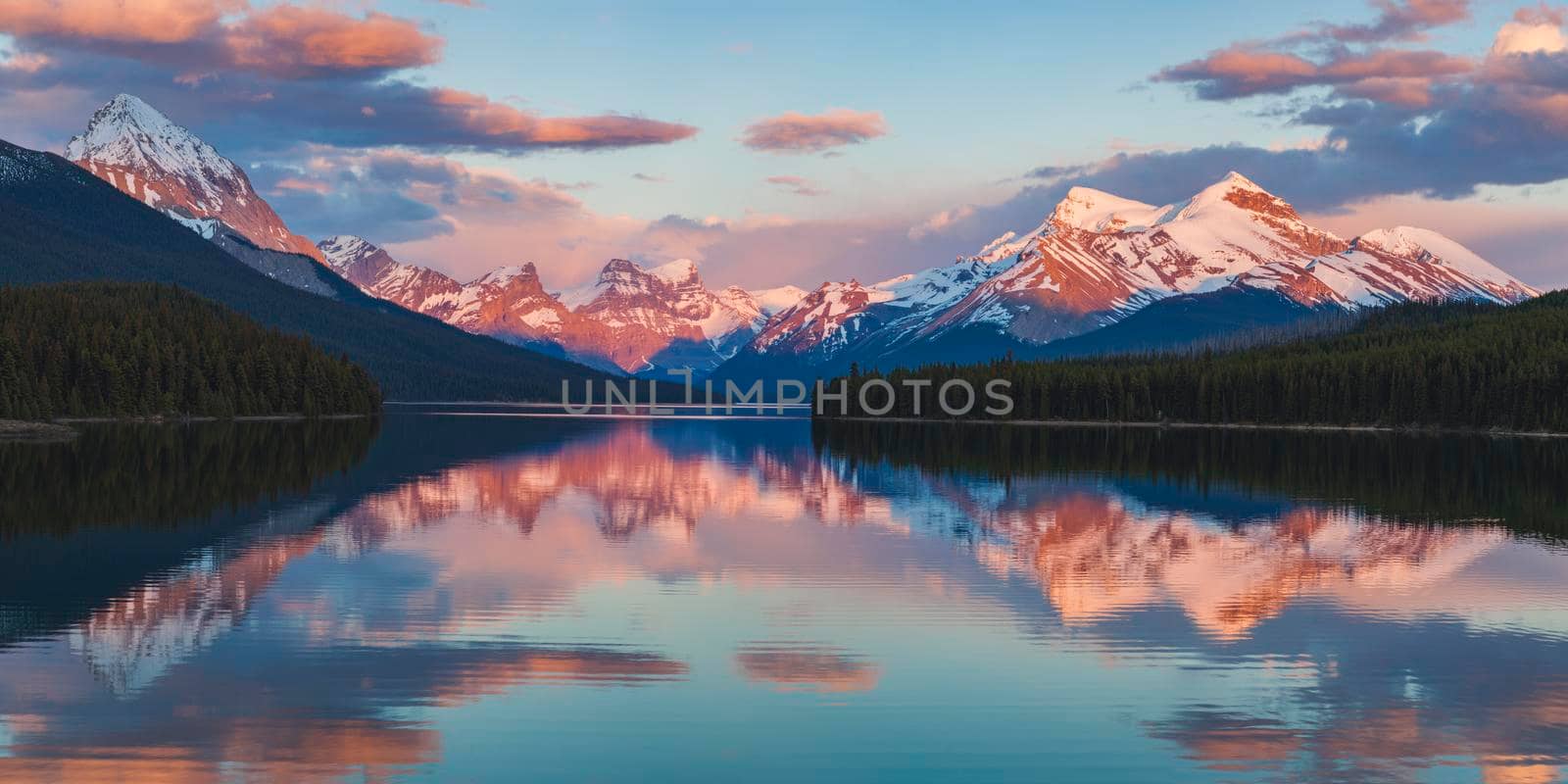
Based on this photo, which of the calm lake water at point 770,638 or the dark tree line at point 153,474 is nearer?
the calm lake water at point 770,638

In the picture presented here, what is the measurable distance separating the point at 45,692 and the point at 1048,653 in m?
23.6

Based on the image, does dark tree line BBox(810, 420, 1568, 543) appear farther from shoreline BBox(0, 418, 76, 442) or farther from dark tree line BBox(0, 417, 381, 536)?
shoreline BBox(0, 418, 76, 442)

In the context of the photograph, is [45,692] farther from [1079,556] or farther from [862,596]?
[1079,556]

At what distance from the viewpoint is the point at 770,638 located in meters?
38.0

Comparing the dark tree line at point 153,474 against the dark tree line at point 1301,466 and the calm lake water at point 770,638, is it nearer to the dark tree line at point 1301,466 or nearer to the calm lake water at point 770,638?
the calm lake water at point 770,638

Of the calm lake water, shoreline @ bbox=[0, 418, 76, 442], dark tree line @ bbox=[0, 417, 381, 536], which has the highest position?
shoreline @ bbox=[0, 418, 76, 442]

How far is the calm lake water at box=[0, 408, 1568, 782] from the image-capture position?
26.3m

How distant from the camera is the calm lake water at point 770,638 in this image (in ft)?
86.4

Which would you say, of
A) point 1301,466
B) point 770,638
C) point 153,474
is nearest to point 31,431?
point 153,474

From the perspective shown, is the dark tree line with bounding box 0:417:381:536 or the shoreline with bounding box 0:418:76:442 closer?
the dark tree line with bounding box 0:417:381:536

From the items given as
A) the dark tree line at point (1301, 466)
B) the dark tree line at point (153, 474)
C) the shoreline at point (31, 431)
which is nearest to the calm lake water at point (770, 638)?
the dark tree line at point (153, 474)

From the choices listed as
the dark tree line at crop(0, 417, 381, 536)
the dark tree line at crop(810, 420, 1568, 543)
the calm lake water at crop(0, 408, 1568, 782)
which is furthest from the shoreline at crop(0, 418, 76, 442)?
the dark tree line at crop(810, 420, 1568, 543)

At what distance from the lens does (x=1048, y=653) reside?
117 ft

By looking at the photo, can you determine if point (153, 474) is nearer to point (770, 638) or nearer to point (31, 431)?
point (770, 638)
